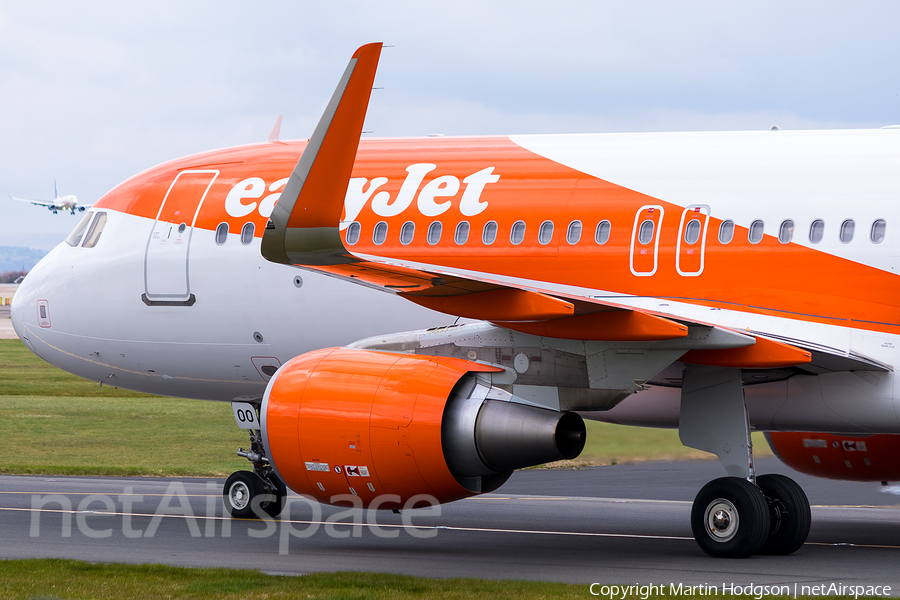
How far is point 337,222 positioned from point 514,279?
3.46 meters

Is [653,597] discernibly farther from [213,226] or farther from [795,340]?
[213,226]

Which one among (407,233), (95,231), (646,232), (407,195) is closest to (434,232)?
(407,233)

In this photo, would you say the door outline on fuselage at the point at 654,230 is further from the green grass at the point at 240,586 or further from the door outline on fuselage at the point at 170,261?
the door outline on fuselage at the point at 170,261

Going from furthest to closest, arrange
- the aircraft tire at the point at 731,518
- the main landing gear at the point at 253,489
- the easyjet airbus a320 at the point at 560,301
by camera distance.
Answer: the main landing gear at the point at 253,489 → the aircraft tire at the point at 731,518 → the easyjet airbus a320 at the point at 560,301

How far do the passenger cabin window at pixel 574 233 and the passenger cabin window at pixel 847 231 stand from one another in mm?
2676

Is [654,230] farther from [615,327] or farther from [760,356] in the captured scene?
[615,327]

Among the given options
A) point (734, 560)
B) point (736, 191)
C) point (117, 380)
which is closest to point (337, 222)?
point (736, 191)

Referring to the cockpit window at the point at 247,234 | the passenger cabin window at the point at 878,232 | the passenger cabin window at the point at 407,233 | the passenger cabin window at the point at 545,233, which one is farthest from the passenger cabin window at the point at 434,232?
the passenger cabin window at the point at 878,232

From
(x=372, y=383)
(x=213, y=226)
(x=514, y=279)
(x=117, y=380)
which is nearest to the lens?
(x=372, y=383)

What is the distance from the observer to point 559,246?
12.1m

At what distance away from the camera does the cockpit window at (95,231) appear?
597 inches

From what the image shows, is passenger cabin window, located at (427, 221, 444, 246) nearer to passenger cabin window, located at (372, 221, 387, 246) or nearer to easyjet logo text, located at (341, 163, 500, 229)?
easyjet logo text, located at (341, 163, 500, 229)

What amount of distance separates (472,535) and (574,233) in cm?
413

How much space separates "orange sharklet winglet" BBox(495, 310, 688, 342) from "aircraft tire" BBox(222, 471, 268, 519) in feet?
18.2
